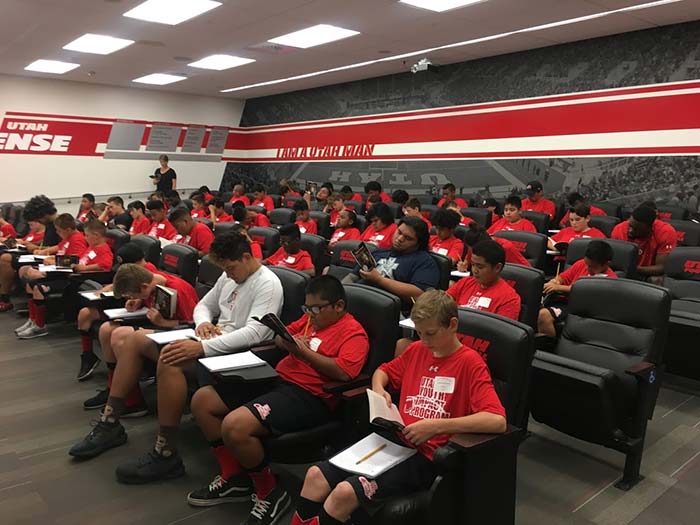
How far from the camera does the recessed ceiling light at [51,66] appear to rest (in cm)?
987

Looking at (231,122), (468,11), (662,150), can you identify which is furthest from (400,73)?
(231,122)

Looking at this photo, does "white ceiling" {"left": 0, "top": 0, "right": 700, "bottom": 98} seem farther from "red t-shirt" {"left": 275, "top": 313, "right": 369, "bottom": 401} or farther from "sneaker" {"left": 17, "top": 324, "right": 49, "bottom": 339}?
"red t-shirt" {"left": 275, "top": 313, "right": 369, "bottom": 401}

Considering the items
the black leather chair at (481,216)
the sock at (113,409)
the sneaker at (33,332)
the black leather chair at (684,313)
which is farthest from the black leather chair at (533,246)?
the sneaker at (33,332)

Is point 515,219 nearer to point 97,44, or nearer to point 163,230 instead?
point 163,230

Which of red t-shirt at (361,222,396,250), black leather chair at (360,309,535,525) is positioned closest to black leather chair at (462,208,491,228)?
red t-shirt at (361,222,396,250)

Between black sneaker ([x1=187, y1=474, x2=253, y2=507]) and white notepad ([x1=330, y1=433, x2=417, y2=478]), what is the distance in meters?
0.83

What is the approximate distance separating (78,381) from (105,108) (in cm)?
1031

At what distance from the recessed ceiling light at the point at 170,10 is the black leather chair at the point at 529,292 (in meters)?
4.79

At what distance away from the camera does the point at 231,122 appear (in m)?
14.8

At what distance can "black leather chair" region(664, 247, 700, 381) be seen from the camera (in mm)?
3617

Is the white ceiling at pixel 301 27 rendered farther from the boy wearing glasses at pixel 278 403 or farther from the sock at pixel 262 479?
the sock at pixel 262 479

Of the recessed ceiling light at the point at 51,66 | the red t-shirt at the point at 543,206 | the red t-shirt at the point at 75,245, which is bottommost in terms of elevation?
the red t-shirt at the point at 75,245

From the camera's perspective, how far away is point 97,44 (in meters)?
8.43

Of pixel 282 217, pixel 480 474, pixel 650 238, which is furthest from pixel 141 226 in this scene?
pixel 480 474
